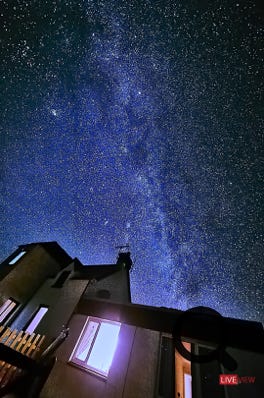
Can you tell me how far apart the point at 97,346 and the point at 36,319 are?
6.08m

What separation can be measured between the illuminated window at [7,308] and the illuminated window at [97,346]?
23.4 feet

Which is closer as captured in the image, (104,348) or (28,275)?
(104,348)

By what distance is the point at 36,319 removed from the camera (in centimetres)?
1187

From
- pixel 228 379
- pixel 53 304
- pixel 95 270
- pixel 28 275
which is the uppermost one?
pixel 95 270

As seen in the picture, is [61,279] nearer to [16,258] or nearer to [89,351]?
[16,258]

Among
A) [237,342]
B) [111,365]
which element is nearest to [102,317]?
[111,365]

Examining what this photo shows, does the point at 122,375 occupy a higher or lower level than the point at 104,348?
lower

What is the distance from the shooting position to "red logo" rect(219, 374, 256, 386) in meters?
5.17

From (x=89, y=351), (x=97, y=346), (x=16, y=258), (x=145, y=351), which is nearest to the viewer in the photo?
(x=145, y=351)

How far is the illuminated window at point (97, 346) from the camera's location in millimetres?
7404

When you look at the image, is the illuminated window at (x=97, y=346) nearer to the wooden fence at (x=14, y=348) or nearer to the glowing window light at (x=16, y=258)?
the wooden fence at (x=14, y=348)

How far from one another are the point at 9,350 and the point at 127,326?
430 cm

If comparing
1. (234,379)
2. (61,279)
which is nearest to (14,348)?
(61,279)

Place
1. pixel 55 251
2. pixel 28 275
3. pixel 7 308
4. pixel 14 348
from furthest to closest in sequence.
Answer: pixel 55 251, pixel 28 275, pixel 7 308, pixel 14 348
